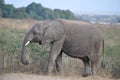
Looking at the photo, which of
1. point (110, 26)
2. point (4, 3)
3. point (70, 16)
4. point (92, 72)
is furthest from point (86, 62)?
point (4, 3)

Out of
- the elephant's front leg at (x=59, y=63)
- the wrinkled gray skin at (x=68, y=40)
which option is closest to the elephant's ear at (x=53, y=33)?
the wrinkled gray skin at (x=68, y=40)

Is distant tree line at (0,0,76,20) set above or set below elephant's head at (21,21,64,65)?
below

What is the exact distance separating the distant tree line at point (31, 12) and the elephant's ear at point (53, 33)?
20016 millimetres

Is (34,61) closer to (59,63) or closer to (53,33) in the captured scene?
(59,63)

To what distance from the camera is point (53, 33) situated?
1633cm

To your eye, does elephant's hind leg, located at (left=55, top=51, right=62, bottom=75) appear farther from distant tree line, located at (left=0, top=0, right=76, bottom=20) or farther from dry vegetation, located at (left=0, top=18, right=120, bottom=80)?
distant tree line, located at (left=0, top=0, right=76, bottom=20)

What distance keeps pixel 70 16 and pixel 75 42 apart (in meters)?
19.1

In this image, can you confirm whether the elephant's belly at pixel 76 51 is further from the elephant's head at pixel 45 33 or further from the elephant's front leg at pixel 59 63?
the elephant's head at pixel 45 33

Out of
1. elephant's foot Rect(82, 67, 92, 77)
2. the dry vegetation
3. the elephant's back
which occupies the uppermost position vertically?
the elephant's back

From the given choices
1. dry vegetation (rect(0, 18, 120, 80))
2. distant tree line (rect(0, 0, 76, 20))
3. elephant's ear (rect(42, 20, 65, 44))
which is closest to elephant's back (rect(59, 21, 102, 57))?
elephant's ear (rect(42, 20, 65, 44))

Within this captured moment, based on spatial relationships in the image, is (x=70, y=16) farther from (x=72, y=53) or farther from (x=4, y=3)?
(x=72, y=53)

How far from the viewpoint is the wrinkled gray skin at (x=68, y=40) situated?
16219 mm

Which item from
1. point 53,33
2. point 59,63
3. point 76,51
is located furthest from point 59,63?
point 53,33

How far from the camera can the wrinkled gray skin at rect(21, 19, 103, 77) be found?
16219 mm
